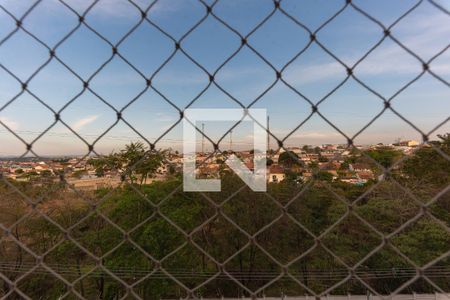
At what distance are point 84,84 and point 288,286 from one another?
1020 centimetres

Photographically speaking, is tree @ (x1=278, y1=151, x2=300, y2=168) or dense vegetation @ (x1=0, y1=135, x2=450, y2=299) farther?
dense vegetation @ (x1=0, y1=135, x2=450, y2=299)

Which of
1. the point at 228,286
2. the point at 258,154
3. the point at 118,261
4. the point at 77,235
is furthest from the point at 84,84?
the point at 228,286

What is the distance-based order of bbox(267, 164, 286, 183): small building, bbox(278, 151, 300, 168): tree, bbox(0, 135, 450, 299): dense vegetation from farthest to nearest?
bbox(0, 135, 450, 299): dense vegetation, bbox(267, 164, 286, 183): small building, bbox(278, 151, 300, 168): tree

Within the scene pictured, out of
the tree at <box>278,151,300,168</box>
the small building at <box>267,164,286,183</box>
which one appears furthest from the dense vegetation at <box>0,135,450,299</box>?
the tree at <box>278,151,300,168</box>

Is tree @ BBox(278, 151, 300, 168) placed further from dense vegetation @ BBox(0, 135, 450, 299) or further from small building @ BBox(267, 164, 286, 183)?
dense vegetation @ BBox(0, 135, 450, 299)

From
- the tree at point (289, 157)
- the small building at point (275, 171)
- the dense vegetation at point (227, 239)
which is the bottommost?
the dense vegetation at point (227, 239)

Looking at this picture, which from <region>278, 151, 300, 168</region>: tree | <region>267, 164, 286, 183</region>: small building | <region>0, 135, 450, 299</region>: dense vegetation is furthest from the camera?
<region>0, 135, 450, 299</region>: dense vegetation

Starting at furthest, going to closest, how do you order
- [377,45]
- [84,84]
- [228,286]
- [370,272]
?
1. [228,286]
2. [370,272]
3. [84,84]
4. [377,45]

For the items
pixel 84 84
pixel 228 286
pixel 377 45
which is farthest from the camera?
pixel 228 286

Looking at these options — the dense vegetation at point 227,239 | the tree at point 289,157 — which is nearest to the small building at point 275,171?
the tree at point 289,157

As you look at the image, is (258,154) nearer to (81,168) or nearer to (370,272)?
(81,168)

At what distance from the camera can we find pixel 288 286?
9.71 m

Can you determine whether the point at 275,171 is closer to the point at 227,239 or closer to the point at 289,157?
the point at 289,157

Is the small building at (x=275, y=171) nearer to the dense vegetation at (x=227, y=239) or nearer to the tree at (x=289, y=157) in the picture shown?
the tree at (x=289, y=157)
